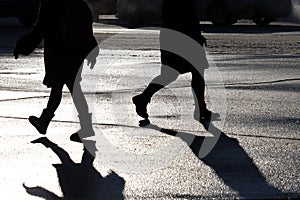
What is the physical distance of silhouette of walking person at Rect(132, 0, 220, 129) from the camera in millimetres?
11195

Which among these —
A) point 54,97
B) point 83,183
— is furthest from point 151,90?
point 83,183

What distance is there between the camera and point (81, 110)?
10188 mm

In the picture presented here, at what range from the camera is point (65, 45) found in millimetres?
10219

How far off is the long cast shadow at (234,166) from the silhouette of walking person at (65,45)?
1.04 m

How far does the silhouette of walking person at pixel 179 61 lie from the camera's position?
11195mm

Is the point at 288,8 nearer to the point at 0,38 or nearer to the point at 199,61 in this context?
the point at 0,38

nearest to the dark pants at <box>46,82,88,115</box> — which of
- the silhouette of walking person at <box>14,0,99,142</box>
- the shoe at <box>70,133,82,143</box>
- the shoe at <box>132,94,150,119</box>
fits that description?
the silhouette of walking person at <box>14,0,99,142</box>

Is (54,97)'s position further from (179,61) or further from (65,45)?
(179,61)

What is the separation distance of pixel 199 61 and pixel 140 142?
1.73 meters

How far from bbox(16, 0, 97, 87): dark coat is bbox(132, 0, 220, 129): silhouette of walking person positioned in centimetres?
120

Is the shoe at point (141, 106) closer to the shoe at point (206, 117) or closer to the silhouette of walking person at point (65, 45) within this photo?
the shoe at point (206, 117)

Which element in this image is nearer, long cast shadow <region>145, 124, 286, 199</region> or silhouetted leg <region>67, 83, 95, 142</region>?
long cast shadow <region>145, 124, 286, 199</region>

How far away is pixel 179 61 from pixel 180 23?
1.37 feet

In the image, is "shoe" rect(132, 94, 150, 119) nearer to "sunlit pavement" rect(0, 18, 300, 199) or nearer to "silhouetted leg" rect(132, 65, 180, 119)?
"silhouetted leg" rect(132, 65, 180, 119)
